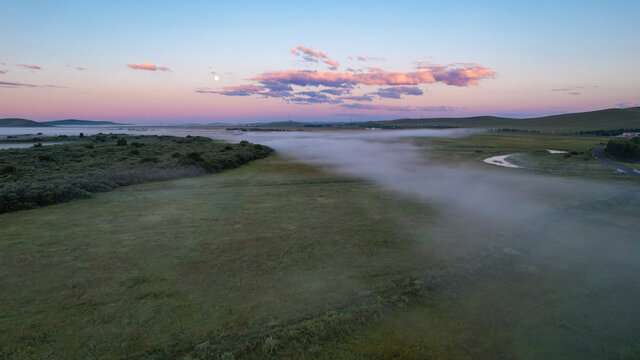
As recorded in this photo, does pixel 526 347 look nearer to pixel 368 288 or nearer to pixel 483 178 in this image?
pixel 368 288

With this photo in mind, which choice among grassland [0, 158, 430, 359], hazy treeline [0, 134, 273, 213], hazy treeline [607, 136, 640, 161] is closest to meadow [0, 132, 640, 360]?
grassland [0, 158, 430, 359]

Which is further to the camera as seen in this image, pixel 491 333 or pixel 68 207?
pixel 68 207

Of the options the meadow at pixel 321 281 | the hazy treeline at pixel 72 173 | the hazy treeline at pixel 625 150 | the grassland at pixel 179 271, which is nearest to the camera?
the meadow at pixel 321 281

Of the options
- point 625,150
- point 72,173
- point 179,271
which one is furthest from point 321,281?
point 625,150

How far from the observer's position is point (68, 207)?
14.5 m

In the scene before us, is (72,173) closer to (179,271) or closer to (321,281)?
(179,271)

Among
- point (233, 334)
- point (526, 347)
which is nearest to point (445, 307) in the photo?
point (526, 347)

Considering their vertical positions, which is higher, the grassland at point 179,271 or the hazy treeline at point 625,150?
the hazy treeline at point 625,150

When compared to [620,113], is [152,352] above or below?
below

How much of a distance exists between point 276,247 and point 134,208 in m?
8.42

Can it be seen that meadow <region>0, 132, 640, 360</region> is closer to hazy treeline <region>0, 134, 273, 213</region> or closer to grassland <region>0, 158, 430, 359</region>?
grassland <region>0, 158, 430, 359</region>

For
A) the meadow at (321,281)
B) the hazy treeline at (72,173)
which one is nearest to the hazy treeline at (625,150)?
the meadow at (321,281)

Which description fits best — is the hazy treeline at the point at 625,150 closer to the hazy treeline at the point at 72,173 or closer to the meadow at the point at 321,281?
the meadow at the point at 321,281

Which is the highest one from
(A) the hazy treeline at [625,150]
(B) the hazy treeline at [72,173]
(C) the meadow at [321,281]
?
(A) the hazy treeline at [625,150]
